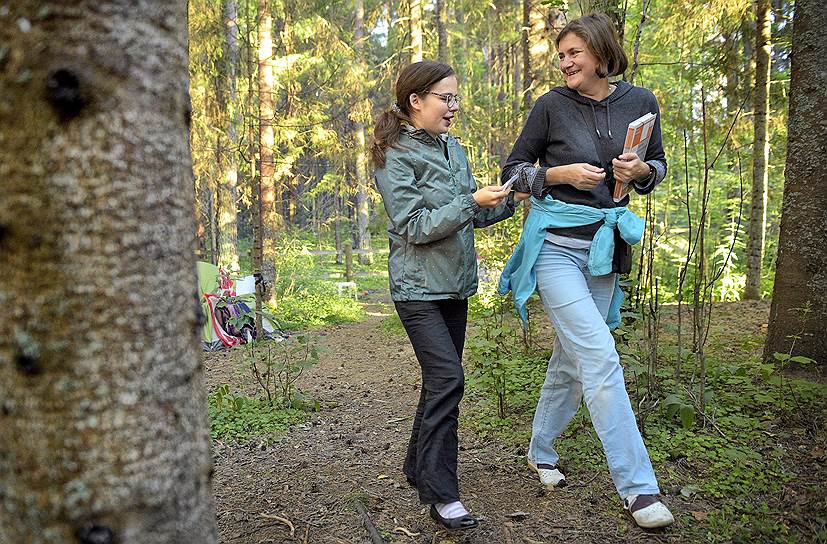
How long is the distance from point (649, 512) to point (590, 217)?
4.43ft

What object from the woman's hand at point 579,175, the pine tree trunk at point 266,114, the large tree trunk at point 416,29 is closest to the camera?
the woman's hand at point 579,175

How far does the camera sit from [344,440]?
15.1 feet

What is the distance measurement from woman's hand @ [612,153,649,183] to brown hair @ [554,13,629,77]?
1.46 feet

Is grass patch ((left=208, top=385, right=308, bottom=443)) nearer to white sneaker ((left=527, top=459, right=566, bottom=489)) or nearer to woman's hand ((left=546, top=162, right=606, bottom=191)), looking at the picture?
white sneaker ((left=527, top=459, right=566, bottom=489))

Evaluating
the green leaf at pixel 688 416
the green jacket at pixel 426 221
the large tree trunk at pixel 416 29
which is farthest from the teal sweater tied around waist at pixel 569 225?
the large tree trunk at pixel 416 29

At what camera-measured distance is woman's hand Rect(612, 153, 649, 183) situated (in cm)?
300

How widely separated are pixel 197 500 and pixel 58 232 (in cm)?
65

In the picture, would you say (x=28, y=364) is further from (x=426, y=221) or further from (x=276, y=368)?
(x=276, y=368)

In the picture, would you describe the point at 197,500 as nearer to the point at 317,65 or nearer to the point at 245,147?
the point at 245,147

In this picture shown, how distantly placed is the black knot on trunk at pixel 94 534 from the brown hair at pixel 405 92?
2.08m

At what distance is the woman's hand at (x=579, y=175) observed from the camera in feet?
9.71

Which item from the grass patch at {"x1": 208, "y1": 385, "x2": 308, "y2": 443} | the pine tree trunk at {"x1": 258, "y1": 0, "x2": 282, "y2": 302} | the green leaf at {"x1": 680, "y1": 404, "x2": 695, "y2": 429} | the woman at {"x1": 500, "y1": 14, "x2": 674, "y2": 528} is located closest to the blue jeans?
the woman at {"x1": 500, "y1": 14, "x2": 674, "y2": 528}

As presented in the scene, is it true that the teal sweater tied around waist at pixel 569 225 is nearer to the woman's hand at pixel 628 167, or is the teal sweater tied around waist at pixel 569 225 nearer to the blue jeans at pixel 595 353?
the blue jeans at pixel 595 353

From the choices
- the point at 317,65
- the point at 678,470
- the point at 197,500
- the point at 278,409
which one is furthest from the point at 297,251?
the point at 197,500
